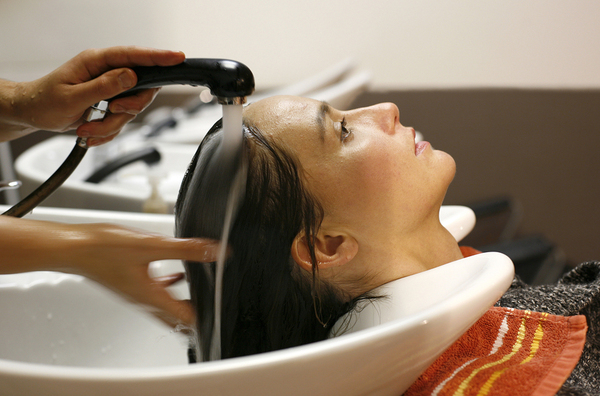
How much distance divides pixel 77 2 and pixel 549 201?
1.86 metres

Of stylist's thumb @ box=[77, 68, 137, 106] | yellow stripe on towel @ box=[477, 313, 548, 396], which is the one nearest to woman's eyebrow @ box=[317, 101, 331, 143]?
stylist's thumb @ box=[77, 68, 137, 106]

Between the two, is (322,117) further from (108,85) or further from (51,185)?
(51,185)

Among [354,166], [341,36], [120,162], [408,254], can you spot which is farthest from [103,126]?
[341,36]

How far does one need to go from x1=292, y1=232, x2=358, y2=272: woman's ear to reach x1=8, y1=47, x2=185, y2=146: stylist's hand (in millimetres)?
279

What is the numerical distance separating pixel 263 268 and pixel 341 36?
1310mm

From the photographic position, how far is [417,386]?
538 mm

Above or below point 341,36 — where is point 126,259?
below

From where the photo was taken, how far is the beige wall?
156 cm

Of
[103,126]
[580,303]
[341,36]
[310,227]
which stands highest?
[341,36]

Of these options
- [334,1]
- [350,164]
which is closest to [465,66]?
[334,1]

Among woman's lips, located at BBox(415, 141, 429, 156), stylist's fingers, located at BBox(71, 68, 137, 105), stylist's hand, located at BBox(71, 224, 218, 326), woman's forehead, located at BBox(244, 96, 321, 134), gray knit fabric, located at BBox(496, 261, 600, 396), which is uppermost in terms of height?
stylist's fingers, located at BBox(71, 68, 137, 105)

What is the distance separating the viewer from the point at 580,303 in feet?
2.22

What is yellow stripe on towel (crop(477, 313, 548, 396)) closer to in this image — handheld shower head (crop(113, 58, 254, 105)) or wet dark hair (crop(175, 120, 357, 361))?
wet dark hair (crop(175, 120, 357, 361))

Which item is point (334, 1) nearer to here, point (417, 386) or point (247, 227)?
point (247, 227)
